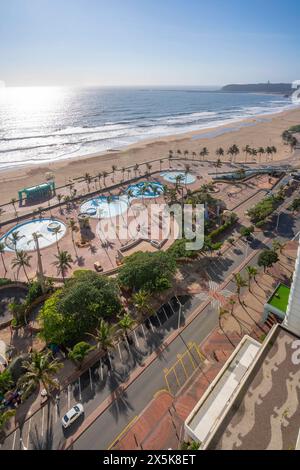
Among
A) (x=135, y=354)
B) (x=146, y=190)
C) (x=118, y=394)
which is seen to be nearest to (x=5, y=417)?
(x=118, y=394)

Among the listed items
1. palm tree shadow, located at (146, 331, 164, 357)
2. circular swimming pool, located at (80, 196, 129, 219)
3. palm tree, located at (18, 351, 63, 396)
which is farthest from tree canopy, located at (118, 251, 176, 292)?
circular swimming pool, located at (80, 196, 129, 219)

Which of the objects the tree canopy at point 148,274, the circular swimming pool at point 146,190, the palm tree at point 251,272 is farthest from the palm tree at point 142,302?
the circular swimming pool at point 146,190

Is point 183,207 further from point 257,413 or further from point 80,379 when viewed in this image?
point 257,413

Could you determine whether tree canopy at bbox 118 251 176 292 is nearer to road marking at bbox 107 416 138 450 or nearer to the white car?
road marking at bbox 107 416 138 450

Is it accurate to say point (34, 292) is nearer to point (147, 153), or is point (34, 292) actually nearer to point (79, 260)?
point (79, 260)

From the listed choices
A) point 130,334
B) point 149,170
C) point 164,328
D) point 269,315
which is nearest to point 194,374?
point 164,328

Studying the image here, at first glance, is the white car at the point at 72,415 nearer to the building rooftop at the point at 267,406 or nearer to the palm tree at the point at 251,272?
the building rooftop at the point at 267,406
